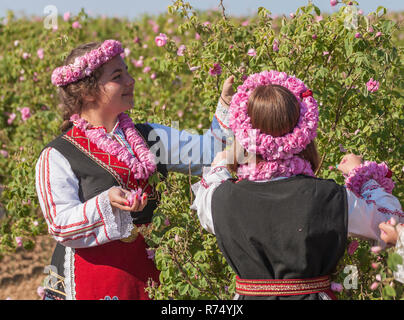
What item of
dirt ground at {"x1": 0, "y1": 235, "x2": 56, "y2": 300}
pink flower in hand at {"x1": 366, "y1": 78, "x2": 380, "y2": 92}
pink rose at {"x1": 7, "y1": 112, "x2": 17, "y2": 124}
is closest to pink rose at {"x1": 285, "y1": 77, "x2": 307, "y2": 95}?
pink flower in hand at {"x1": 366, "y1": 78, "x2": 380, "y2": 92}

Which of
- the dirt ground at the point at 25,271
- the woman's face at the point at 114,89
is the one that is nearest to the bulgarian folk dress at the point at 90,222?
the woman's face at the point at 114,89

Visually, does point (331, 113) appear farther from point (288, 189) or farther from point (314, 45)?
point (288, 189)

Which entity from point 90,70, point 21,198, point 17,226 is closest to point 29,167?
point 21,198

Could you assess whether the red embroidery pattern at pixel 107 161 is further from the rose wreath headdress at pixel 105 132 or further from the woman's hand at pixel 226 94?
the woman's hand at pixel 226 94

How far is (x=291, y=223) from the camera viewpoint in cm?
199

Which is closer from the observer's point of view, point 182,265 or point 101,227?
point 101,227

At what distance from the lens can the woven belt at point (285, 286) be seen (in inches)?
80.5

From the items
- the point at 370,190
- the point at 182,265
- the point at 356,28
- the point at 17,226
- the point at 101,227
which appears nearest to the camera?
the point at 370,190

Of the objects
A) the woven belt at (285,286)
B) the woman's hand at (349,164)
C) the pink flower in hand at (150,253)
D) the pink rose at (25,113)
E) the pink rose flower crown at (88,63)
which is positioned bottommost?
the pink rose at (25,113)

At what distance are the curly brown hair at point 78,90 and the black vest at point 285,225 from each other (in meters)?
0.90

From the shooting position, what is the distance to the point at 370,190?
7.14ft

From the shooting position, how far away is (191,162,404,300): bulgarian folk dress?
1.98m

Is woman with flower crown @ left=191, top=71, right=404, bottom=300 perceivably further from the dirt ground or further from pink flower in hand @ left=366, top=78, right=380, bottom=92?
the dirt ground
